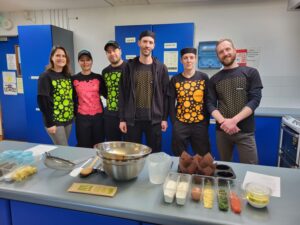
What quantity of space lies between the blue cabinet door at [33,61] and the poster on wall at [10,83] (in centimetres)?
87

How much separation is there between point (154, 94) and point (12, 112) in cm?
335

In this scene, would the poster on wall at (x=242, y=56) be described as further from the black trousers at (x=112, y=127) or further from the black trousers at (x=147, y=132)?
the black trousers at (x=112, y=127)

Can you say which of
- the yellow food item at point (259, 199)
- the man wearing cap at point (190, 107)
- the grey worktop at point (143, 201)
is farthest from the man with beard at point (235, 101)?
the yellow food item at point (259, 199)

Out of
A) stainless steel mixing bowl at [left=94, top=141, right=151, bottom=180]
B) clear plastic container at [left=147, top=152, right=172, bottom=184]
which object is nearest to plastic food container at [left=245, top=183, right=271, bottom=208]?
clear plastic container at [left=147, top=152, right=172, bottom=184]

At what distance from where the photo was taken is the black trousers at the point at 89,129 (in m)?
2.24

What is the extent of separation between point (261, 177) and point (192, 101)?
0.97m

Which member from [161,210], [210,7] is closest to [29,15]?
[210,7]

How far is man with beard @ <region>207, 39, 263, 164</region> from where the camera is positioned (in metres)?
1.83

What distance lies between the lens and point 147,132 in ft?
6.90

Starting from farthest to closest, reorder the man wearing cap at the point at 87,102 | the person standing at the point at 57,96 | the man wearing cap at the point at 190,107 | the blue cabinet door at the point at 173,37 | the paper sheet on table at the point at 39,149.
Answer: the blue cabinet door at the point at 173,37 < the man wearing cap at the point at 87,102 < the person standing at the point at 57,96 < the man wearing cap at the point at 190,107 < the paper sheet on table at the point at 39,149

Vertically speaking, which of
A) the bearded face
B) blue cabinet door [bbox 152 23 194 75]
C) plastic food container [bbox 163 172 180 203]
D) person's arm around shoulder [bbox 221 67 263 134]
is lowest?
plastic food container [bbox 163 172 180 203]

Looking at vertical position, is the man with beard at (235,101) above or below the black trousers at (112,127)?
above

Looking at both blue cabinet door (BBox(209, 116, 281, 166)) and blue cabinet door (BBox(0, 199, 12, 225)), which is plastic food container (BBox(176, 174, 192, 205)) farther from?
blue cabinet door (BBox(209, 116, 281, 166))

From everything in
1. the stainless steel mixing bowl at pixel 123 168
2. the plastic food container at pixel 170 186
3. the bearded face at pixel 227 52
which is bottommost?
the plastic food container at pixel 170 186
